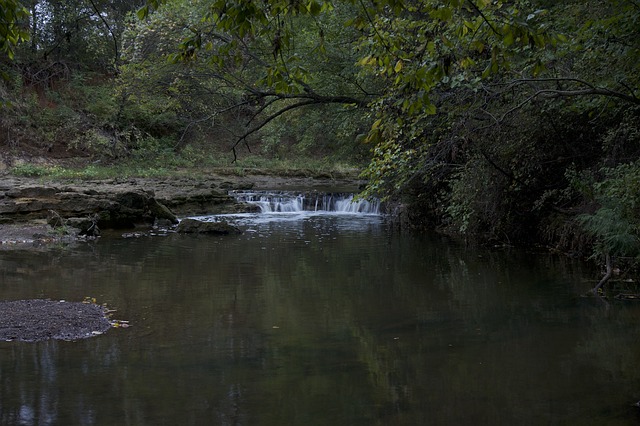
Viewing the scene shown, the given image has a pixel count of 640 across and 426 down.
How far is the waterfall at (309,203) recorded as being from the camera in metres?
23.8

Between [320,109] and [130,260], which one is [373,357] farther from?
[320,109]

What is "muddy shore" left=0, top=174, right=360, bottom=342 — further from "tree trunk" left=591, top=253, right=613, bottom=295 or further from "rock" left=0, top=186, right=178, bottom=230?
"tree trunk" left=591, top=253, right=613, bottom=295

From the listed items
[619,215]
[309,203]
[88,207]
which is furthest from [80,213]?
[619,215]

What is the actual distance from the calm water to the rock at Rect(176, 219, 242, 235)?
15.6ft

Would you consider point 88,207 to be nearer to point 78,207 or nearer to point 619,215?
point 78,207

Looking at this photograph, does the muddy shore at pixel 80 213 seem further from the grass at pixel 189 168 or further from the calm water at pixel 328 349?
the grass at pixel 189 168

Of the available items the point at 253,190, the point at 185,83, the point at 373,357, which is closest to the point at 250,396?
the point at 373,357

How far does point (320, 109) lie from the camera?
18.4 meters

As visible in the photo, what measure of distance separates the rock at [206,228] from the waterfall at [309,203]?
5899mm

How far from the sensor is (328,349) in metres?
7.05

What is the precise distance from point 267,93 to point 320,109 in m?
3.96

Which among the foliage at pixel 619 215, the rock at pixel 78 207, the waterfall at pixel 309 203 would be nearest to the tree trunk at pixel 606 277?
the foliage at pixel 619 215

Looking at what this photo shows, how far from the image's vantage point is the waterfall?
23844 mm

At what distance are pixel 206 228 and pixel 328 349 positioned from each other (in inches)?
436
